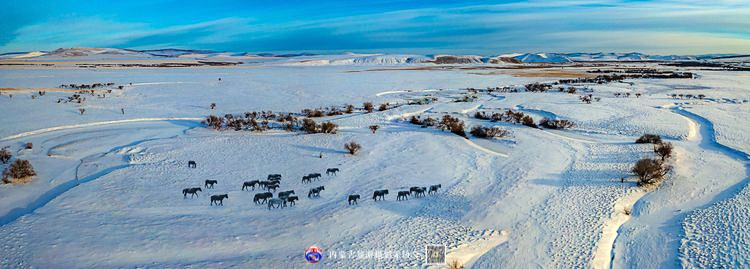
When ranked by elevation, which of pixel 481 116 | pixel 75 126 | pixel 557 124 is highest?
pixel 75 126

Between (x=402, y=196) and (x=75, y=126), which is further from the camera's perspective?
(x=75, y=126)

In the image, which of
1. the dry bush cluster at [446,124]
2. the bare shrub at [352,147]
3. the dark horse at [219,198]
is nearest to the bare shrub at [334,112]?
the dry bush cluster at [446,124]

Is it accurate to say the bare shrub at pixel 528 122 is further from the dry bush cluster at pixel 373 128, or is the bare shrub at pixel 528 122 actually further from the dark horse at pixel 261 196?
the dark horse at pixel 261 196

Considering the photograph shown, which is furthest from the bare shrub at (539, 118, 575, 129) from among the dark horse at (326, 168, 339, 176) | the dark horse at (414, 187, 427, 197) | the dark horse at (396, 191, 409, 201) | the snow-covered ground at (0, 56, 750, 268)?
the dark horse at (396, 191, 409, 201)

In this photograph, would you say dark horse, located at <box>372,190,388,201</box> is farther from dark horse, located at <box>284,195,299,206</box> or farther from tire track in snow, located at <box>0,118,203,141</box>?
tire track in snow, located at <box>0,118,203,141</box>

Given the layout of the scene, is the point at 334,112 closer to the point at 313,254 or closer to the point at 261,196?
the point at 261,196

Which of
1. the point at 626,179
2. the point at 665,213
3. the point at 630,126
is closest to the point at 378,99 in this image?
the point at 630,126

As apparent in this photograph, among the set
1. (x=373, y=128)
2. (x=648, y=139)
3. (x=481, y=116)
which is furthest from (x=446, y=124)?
(x=648, y=139)

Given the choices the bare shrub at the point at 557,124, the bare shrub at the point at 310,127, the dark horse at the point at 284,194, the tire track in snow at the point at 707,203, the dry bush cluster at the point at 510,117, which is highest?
the bare shrub at the point at 310,127

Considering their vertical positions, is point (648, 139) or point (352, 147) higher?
point (352, 147)
